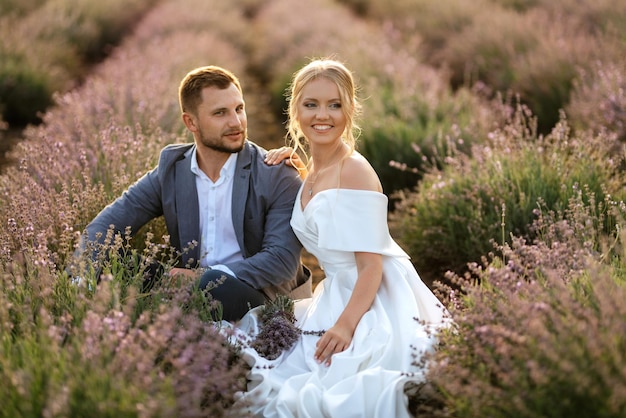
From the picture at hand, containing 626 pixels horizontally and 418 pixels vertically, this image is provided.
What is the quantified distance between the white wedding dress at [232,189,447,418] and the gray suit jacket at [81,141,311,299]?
16 centimetres

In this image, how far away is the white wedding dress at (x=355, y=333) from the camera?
2.88 m

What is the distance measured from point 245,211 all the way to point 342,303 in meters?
0.75

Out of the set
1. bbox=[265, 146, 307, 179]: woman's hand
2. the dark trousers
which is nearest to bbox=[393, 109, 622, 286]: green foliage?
bbox=[265, 146, 307, 179]: woman's hand

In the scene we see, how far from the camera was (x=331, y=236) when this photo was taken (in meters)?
3.31

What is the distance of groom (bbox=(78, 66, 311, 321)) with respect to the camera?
148 inches

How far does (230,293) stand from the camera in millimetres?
3494

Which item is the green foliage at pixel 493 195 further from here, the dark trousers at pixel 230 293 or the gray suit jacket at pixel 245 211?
the dark trousers at pixel 230 293

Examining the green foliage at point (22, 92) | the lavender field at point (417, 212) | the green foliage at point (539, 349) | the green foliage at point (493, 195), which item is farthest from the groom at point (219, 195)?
the green foliage at point (22, 92)

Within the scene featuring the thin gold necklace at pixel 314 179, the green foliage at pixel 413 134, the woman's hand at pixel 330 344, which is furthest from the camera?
the green foliage at pixel 413 134

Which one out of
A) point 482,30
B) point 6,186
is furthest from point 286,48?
point 6,186

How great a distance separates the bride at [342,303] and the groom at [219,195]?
0.61ft

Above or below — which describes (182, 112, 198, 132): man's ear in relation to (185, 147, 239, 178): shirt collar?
above

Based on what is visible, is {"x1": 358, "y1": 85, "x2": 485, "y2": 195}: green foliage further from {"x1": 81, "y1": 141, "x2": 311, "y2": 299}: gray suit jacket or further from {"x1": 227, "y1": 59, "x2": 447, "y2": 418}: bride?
{"x1": 227, "y1": 59, "x2": 447, "y2": 418}: bride

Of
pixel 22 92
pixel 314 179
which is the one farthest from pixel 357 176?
pixel 22 92
